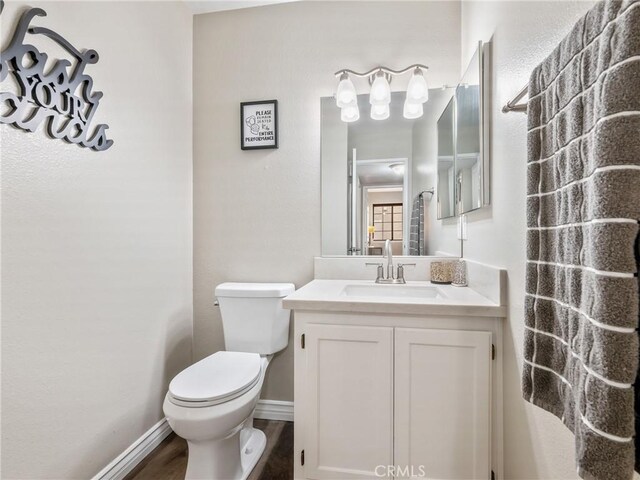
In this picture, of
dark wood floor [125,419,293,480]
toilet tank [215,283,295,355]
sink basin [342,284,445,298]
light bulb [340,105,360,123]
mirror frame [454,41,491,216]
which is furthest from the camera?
light bulb [340,105,360,123]

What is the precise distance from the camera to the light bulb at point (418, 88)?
176 centimetres

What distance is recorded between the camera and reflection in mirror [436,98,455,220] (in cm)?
171

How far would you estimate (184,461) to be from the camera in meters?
1.59

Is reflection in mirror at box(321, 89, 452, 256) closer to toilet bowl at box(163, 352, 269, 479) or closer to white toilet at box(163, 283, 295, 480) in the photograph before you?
white toilet at box(163, 283, 295, 480)

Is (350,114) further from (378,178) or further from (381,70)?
(378,178)

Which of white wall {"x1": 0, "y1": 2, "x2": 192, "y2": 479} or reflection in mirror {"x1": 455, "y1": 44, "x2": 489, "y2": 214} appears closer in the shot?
white wall {"x1": 0, "y1": 2, "x2": 192, "y2": 479}

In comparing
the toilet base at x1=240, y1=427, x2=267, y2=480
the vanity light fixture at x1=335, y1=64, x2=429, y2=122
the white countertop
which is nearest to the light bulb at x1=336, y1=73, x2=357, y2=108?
the vanity light fixture at x1=335, y1=64, x2=429, y2=122

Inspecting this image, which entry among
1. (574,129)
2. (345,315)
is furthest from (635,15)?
(345,315)

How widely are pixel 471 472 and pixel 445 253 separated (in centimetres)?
102

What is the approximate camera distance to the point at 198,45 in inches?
81.7

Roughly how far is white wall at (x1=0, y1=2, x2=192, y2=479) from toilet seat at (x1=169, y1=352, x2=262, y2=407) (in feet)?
1.17

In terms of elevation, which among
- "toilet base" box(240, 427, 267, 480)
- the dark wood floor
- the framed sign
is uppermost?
the framed sign

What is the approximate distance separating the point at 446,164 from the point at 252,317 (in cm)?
137

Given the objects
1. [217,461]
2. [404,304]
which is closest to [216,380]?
[217,461]
